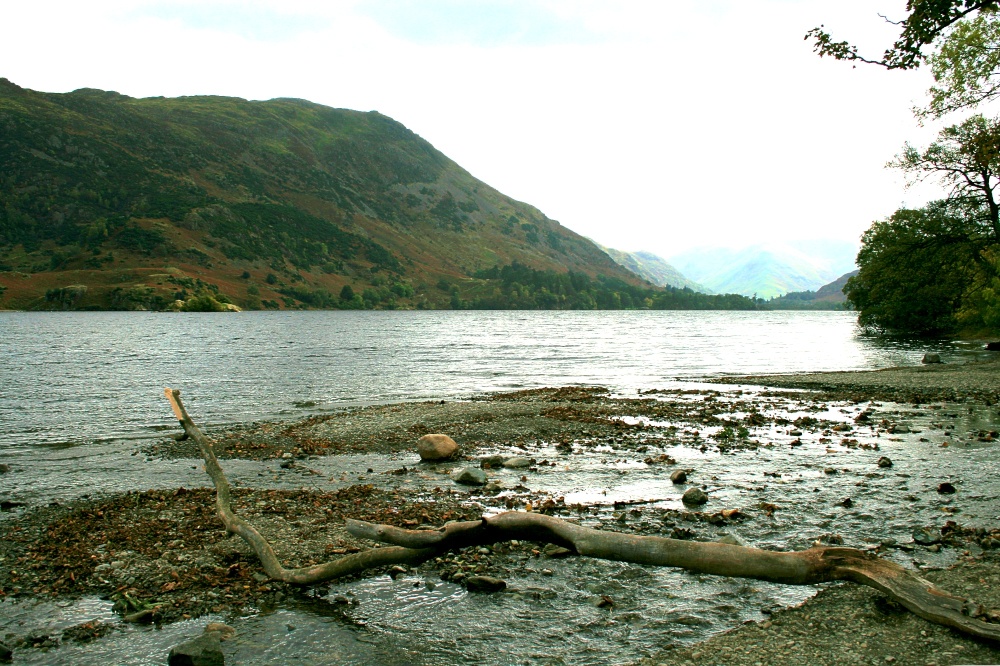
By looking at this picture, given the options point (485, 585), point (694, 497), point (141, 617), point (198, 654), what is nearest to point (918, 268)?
point (694, 497)

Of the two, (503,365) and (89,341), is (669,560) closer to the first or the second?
(503,365)

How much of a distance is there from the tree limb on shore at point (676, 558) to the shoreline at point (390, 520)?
26 cm

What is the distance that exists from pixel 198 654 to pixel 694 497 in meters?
→ 9.51

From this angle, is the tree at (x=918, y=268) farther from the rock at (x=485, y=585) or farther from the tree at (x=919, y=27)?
the rock at (x=485, y=585)

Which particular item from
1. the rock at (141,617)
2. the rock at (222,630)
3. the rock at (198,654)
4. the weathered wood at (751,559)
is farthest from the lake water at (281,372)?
the weathered wood at (751,559)

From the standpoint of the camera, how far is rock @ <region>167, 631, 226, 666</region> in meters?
7.11

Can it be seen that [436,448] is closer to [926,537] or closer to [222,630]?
[222,630]

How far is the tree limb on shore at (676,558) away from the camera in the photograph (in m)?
7.27

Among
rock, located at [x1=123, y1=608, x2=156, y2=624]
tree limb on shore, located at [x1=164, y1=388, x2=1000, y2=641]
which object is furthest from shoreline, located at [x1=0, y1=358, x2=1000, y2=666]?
tree limb on shore, located at [x1=164, y1=388, x2=1000, y2=641]

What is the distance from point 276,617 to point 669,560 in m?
5.20

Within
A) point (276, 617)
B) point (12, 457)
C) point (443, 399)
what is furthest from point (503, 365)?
point (276, 617)

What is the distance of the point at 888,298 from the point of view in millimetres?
80000

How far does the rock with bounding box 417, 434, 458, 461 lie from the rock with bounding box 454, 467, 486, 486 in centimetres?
250

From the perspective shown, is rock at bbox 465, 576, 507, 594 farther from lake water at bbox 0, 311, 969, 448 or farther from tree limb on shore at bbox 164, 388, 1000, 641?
lake water at bbox 0, 311, 969, 448
